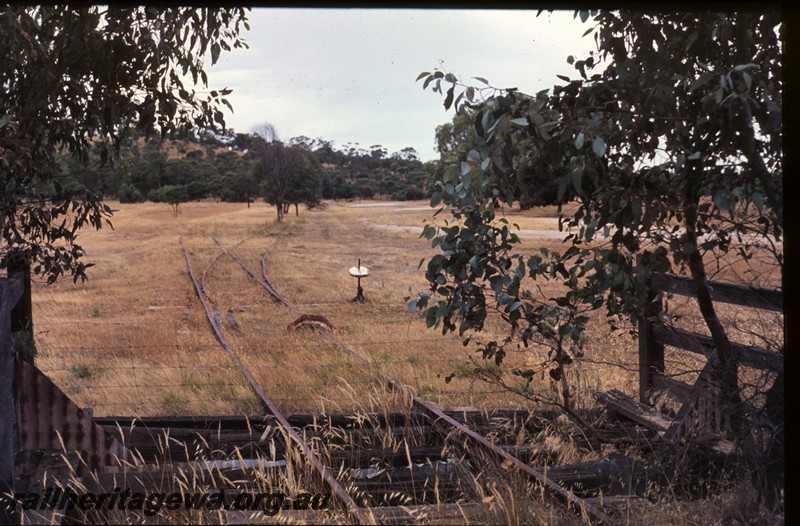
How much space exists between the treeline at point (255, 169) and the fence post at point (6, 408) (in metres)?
2.33

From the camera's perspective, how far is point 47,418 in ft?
14.7

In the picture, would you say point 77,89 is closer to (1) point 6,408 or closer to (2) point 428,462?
(1) point 6,408

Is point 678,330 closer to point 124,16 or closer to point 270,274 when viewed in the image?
point 124,16

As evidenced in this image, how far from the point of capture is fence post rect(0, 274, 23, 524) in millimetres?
3832

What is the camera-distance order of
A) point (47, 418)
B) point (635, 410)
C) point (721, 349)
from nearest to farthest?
point (47, 418) < point (721, 349) < point (635, 410)

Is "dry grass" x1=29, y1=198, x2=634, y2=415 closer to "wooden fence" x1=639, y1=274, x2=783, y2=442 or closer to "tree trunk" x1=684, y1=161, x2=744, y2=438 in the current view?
"wooden fence" x1=639, y1=274, x2=783, y2=442

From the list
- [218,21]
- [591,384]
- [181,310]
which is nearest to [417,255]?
[181,310]

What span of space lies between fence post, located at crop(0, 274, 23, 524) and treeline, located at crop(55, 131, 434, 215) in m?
2.33

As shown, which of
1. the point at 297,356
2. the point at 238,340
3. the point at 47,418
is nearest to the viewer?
the point at 47,418

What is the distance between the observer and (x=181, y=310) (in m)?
13.8

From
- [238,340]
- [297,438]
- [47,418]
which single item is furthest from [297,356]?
[47,418]

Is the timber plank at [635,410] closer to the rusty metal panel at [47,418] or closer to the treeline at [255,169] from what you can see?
the treeline at [255,169]

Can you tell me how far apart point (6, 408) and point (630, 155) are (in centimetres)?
401

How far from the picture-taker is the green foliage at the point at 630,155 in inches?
150
